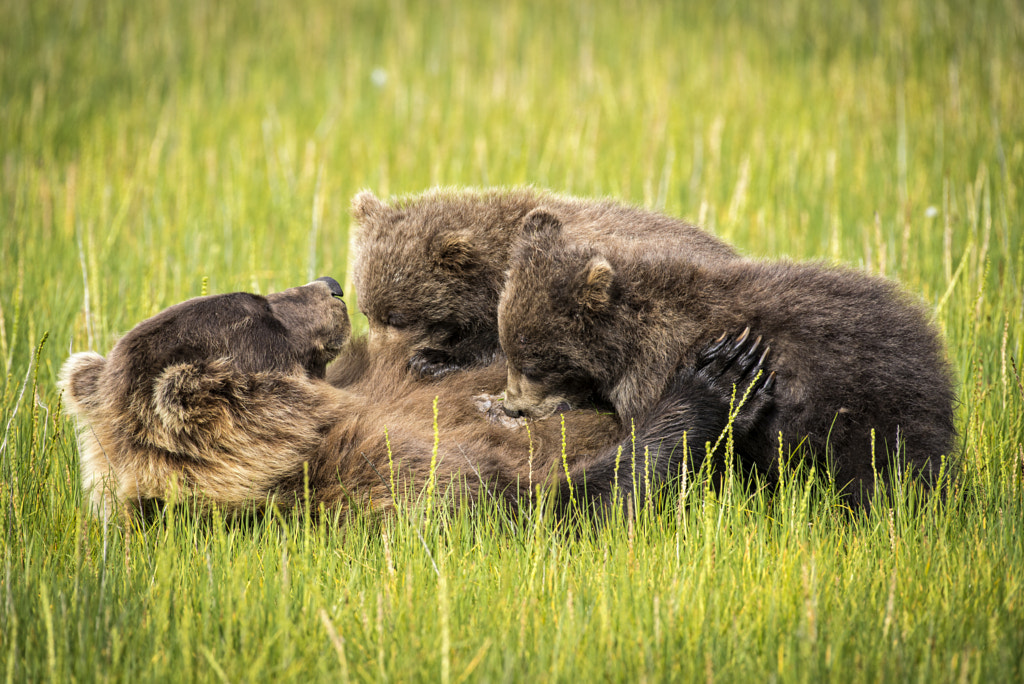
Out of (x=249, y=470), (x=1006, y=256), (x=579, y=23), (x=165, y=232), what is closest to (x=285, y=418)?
(x=249, y=470)

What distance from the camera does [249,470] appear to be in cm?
381

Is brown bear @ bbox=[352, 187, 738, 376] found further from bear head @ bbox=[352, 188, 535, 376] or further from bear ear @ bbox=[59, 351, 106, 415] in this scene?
bear ear @ bbox=[59, 351, 106, 415]

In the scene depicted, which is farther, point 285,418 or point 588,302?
point 588,302

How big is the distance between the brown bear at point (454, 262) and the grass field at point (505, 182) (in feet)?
4.75

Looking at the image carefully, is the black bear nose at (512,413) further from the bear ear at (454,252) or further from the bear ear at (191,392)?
the bear ear at (191,392)

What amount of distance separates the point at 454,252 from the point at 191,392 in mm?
2083

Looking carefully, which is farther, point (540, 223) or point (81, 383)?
point (540, 223)

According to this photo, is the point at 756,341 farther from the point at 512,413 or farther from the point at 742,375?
the point at 512,413

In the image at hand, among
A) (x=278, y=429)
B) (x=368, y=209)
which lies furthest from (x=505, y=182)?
(x=278, y=429)

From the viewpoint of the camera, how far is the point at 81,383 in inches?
160

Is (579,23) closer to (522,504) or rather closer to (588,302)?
(588,302)

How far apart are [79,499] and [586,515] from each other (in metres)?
2.41

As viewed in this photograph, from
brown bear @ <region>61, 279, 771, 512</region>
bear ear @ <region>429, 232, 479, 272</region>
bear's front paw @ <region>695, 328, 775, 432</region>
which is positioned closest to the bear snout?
brown bear @ <region>61, 279, 771, 512</region>

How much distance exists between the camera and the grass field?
295cm
